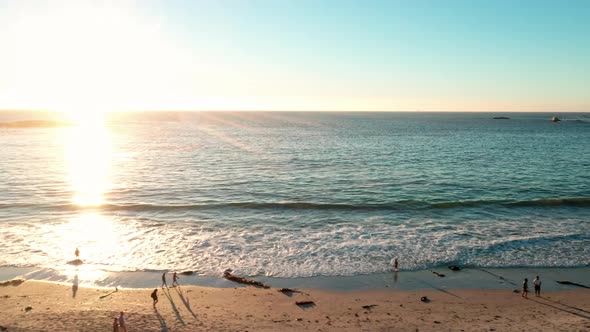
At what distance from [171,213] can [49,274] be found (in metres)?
14.1

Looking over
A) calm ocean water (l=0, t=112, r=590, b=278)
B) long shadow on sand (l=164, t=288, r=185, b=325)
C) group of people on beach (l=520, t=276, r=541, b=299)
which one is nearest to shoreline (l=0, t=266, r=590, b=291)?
calm ocean water (l=0, t=112, r=590, b=278)

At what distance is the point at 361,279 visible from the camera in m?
23.8

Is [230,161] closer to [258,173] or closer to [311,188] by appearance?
[258,173]

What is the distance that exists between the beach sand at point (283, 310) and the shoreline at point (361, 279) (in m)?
0.74

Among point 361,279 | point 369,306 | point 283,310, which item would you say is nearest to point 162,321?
point 283,310

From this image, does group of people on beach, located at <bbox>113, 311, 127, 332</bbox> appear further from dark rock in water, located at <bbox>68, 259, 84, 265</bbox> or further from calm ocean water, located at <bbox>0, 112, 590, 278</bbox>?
dark rock in water, located at <bbox>68, 259, 84, 265</bbox>

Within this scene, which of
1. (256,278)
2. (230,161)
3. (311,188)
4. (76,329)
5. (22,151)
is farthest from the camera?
(22,151)

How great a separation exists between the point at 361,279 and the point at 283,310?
6.10 metres

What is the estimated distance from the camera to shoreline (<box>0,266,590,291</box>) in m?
22.8

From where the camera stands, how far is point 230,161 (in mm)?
69750

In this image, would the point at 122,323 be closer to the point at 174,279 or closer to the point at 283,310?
the point at 174,279

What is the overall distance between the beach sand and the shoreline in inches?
29.2

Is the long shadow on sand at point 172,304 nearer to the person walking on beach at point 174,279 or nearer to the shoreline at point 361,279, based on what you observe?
the person walking on beach at point 174,279

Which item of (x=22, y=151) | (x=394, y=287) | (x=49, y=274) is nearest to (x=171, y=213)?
(x=49, y=274)
